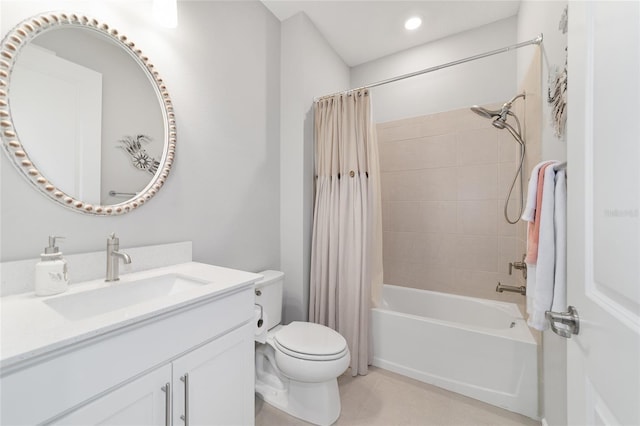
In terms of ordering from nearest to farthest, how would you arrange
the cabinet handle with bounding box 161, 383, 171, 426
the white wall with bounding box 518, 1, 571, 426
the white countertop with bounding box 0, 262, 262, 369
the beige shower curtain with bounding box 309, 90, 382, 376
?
the white countertop with bounding box 0, 262, 262, 369 < the cabinet handle with bounding box 161, 383, 171, 426 < the white wall with bounding box 518, 1, 571, 426 < the beige shower curtain with bounding box 309, 90, 382, 376

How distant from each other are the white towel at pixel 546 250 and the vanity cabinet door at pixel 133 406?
136cm

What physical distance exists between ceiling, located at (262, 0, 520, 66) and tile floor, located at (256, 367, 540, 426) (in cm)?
275

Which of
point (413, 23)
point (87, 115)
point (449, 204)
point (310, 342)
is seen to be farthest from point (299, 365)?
point (413, 23)

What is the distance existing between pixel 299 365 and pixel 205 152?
1.31m

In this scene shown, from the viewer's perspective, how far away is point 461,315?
7.16 ft

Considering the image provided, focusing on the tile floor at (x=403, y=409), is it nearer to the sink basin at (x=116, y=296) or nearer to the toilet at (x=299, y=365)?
the toilet at (x=299, y=365)

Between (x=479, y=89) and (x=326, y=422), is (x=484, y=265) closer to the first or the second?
(x=479, y=89)

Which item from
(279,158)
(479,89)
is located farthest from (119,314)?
(479,89)

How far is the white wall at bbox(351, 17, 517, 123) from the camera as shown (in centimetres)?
212

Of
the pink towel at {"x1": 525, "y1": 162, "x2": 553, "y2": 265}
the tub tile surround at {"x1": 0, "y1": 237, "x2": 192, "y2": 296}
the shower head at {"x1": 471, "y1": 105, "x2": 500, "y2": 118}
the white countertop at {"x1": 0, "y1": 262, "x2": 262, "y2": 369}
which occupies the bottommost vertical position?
the white countertop at {"x1": 0, "y1": 262, "x2": 262, "y2": 369}

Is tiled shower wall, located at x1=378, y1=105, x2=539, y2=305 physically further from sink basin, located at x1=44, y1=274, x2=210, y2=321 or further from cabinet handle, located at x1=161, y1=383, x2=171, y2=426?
cabinet handle, located at x1=161, y1=383, x2=171, y2=426

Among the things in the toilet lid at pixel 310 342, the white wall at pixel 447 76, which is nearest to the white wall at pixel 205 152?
the toilet lid at pixel 310 342

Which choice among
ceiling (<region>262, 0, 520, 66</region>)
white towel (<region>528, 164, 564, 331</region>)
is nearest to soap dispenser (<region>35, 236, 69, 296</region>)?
white towel (<region>528, 164, 564, 331</region>)

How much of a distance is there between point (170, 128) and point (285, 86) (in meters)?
1.09
